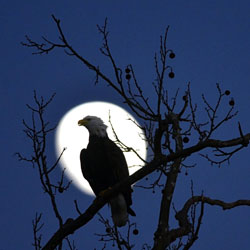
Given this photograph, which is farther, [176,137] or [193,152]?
[176,137]

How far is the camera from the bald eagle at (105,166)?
6.83 metres

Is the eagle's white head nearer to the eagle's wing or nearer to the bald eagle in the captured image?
the bald eagle

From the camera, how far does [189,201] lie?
6.04 metres

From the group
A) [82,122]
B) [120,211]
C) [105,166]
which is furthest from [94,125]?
[120,211]

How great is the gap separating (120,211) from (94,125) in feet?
5.01

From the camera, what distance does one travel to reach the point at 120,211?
7.14 meters

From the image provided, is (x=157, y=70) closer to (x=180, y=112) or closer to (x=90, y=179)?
(x=180, y=112)

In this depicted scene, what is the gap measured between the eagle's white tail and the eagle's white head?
3.64 feet

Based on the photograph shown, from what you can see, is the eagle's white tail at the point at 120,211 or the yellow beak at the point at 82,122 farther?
the yellow beak at the point at 82,122

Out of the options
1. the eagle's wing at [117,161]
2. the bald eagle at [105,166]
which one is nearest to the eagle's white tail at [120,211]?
the bald eagle at [105,166]

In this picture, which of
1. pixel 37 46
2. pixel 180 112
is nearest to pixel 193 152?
pixel 180 112

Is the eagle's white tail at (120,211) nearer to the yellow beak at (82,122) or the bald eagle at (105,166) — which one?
the bald eagle at (105,166)

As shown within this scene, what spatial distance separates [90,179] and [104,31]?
283cm

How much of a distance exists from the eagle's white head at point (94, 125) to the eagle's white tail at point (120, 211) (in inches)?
43.7
